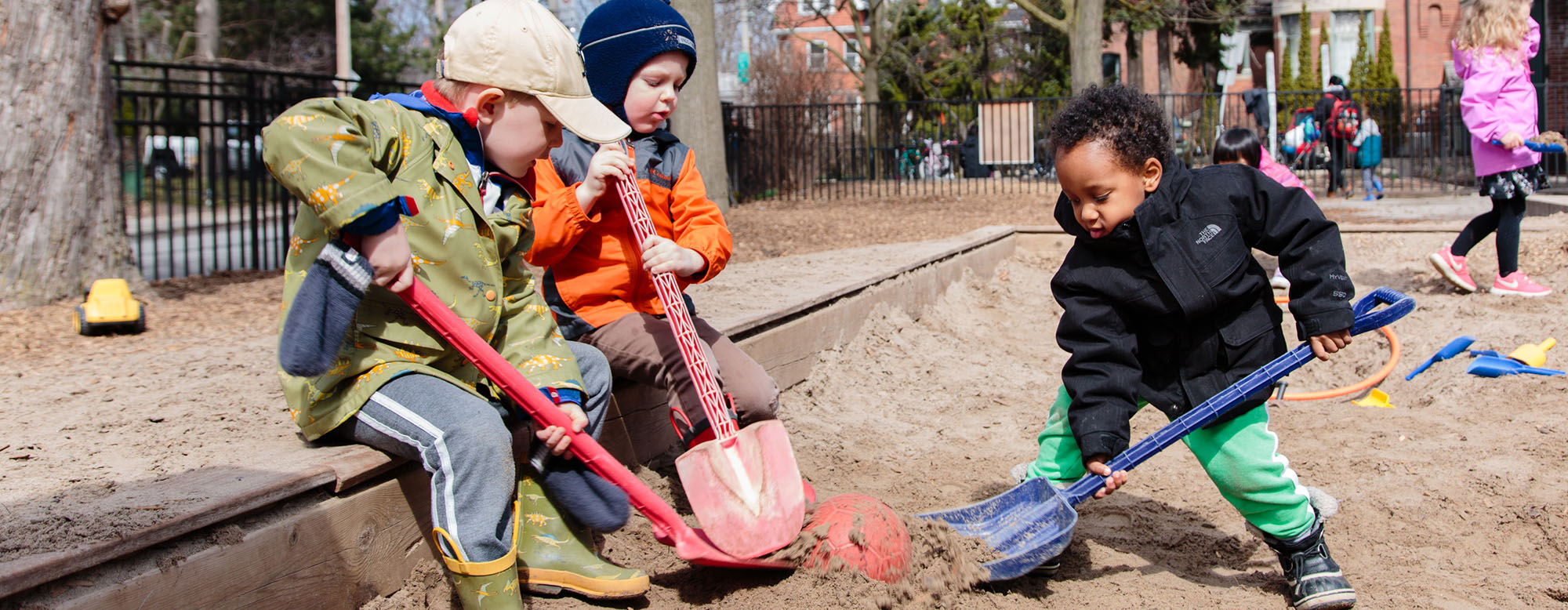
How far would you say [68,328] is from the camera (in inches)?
216

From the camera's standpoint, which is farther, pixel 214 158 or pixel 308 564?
pixel 214 158

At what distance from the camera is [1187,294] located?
258 cm

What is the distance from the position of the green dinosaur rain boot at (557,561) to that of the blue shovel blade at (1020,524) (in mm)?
816

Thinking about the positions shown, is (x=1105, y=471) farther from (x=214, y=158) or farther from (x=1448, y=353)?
(x=214, y=158)

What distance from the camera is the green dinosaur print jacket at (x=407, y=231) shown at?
211 cm

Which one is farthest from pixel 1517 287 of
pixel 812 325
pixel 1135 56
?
pixel 1135 56

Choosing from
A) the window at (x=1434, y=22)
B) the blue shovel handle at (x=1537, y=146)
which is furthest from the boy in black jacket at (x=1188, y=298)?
the window at (x=1434, y=22)

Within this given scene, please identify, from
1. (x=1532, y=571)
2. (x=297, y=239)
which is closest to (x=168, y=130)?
(x=297, y=239)

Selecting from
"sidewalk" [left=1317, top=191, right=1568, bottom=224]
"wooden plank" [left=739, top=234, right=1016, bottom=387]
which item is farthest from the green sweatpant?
"sidewalk" [left=1317, top=191, right=1568, bottom=224]

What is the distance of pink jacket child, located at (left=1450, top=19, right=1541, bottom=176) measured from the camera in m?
6.05

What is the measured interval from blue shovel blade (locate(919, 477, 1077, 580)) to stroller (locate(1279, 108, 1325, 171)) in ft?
44.9

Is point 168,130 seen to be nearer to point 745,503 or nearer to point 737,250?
point 737,250

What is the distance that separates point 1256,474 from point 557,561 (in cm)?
162

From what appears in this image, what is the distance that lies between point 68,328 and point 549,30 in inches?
169
